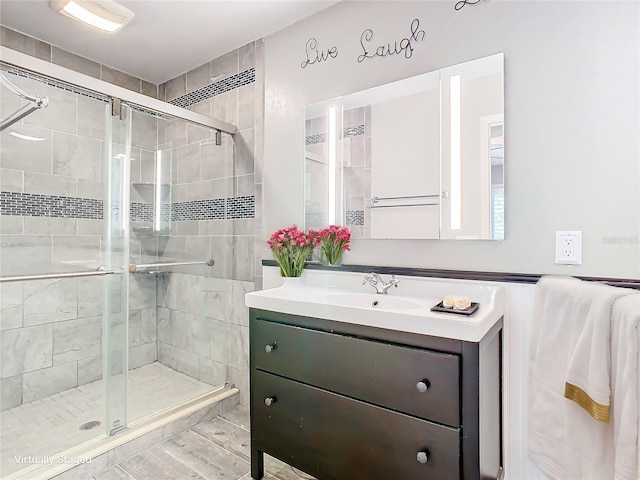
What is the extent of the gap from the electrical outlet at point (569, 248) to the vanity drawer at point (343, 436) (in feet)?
2.46

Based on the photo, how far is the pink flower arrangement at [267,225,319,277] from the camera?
189 centimetres

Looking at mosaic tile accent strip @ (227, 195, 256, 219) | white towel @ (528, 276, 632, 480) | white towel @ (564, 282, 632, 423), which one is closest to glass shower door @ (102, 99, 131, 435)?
mosaic tile accent strip @ (227, 195, 256, 219)

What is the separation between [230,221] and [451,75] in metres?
1.61

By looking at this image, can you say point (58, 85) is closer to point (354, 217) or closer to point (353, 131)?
point (353, 131)

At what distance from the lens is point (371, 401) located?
1.29 meters

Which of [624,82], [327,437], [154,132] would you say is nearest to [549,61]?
[624,82]

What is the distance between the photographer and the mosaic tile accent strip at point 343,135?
188cm

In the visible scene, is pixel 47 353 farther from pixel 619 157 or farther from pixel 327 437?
pixel 619 157

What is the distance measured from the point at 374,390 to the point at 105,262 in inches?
65.8

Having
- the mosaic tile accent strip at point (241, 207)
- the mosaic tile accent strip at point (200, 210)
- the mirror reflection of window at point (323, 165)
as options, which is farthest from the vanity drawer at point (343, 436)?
the mosaic tile accent strip at point (200, 210)

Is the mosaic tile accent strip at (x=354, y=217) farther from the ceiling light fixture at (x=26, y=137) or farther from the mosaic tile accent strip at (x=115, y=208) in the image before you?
the ceiling light fixture at (x=26, y=137)

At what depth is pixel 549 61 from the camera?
136 cm

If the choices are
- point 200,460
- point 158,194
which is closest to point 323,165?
point 158,194

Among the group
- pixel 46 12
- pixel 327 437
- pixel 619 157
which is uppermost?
pixel 46 12
